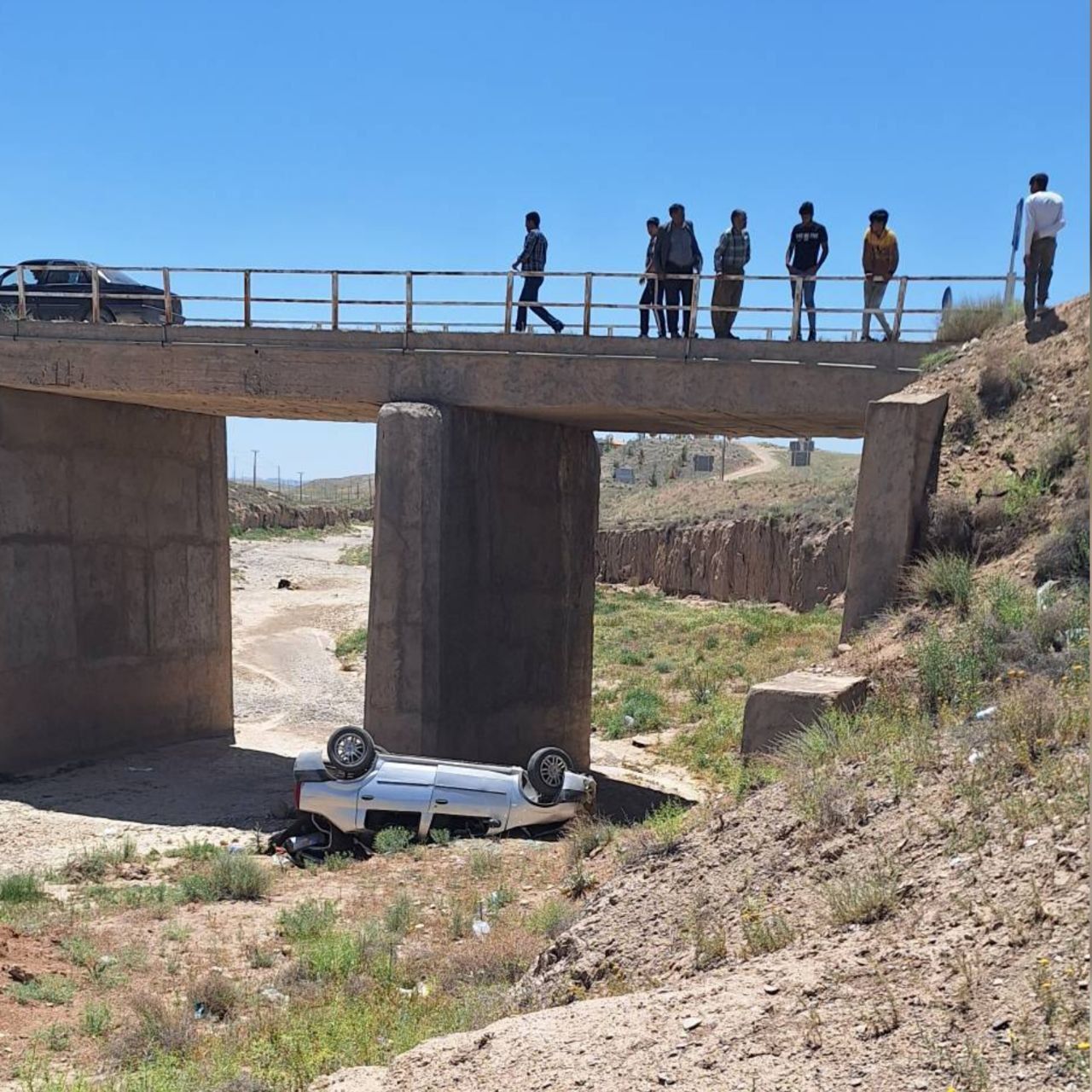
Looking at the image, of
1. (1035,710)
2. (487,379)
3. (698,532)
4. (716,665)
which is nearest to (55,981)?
(1035,710)

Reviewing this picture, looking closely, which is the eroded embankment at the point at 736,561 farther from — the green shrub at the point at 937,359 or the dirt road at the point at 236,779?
the green shrub at the point at 937,359

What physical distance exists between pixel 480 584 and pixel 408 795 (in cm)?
414

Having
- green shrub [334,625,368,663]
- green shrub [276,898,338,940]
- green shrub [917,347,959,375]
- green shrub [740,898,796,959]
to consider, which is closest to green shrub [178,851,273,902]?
green shrub [276,898,338,940]

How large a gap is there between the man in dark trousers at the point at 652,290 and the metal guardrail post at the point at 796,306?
1533 mm

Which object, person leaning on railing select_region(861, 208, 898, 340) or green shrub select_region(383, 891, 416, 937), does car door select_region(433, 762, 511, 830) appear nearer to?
green shrub select_region(383, 891, 416, 937)

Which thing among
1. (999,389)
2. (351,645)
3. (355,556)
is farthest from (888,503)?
(355,556)

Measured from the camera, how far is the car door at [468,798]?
11.7 m

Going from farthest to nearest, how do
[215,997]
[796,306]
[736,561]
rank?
[736,561], [796,306], [215,997]

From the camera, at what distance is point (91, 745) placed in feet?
55.3

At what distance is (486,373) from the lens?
14414 mm

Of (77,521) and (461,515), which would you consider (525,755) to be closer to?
(461,515)

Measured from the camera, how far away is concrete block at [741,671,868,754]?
8648mm

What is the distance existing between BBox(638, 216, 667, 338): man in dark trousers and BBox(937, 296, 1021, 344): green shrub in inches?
127

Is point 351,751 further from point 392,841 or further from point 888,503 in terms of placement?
point 888,503
